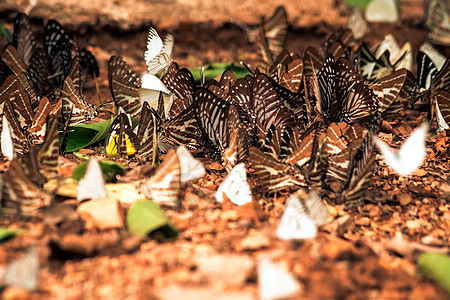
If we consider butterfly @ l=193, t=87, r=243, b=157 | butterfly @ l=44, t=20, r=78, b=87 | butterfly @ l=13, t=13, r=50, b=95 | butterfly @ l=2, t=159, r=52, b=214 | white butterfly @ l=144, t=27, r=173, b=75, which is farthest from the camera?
butterfly @ l=44, t=20, r=78, b=87

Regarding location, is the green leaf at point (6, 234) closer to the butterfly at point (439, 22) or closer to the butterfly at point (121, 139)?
the butterfly at point (121, 139)

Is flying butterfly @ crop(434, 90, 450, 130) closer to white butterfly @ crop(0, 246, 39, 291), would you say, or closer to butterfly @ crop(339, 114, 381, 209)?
butterfly @ crop(339, 114, 381, 209)

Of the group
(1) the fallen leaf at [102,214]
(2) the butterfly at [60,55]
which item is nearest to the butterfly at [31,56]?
(2) the butterfly at [60,55]

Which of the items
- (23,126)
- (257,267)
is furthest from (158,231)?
(23,126)

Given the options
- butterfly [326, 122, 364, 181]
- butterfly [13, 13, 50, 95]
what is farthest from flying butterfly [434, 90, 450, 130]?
butterfly [13, 13, 50, 95]

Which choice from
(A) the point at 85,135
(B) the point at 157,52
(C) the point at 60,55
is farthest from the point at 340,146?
(C) the point at 60,55

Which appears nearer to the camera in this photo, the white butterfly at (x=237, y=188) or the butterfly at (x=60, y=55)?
the white butterfly at (x=237, y=188)

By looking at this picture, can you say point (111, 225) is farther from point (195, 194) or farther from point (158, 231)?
point (195, 194)
